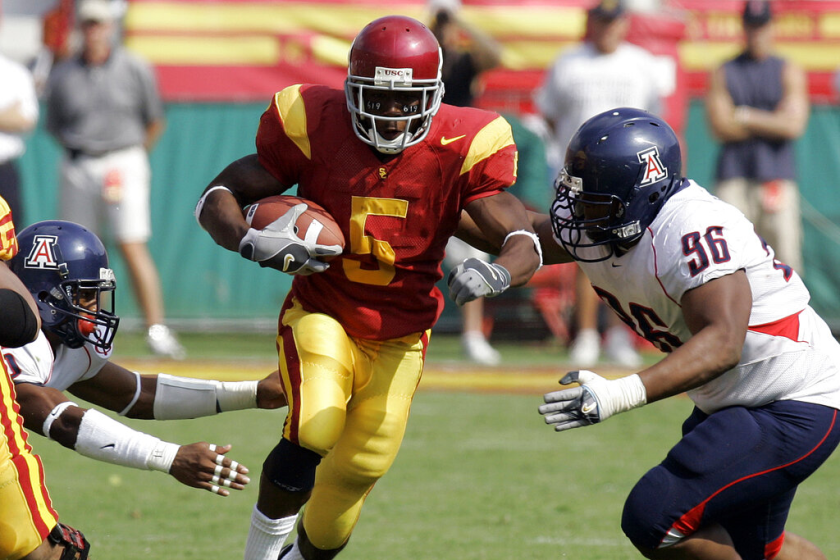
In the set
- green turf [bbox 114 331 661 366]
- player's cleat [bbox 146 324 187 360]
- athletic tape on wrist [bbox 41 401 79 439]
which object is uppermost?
athletic tape on wrist [bbox 41 401 79 439]

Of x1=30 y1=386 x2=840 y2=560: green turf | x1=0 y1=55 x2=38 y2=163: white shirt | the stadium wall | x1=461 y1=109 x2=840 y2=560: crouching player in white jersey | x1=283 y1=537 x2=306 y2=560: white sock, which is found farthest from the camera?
the stadium wall

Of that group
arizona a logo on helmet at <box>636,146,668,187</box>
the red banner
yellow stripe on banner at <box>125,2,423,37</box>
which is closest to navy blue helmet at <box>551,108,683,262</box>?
arizona a logo on helmet at <box>636,146,668,187</box>

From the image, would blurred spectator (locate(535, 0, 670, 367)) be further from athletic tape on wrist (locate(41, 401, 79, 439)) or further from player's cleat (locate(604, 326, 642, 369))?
athletic tape on wrist (locate(41, 401, 79, 439))

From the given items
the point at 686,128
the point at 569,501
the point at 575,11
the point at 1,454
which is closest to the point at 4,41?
the point at 575,11

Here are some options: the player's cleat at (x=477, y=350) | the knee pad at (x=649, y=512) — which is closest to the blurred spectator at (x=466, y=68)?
the player's cleat at (x=477, y=350)

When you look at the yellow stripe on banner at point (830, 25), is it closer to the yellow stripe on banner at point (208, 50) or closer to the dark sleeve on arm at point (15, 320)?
the yellow stripe on banner at point (208, 50)

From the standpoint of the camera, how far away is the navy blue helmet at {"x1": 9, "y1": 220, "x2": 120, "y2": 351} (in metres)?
3.85

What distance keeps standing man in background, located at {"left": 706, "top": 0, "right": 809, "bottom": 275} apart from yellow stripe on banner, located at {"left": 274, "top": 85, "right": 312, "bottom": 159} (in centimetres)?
517

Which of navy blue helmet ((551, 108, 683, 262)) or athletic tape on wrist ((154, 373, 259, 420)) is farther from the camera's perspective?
athletic tape on wrist ((154, 373, 259, 420))

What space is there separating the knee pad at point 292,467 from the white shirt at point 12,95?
15.6 ft

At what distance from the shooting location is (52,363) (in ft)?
12.6

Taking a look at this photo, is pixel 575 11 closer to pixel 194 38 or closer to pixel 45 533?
pixel 194 38

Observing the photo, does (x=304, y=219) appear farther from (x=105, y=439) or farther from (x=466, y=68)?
(x=466, y=68)

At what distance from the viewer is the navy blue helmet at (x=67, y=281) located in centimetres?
385
